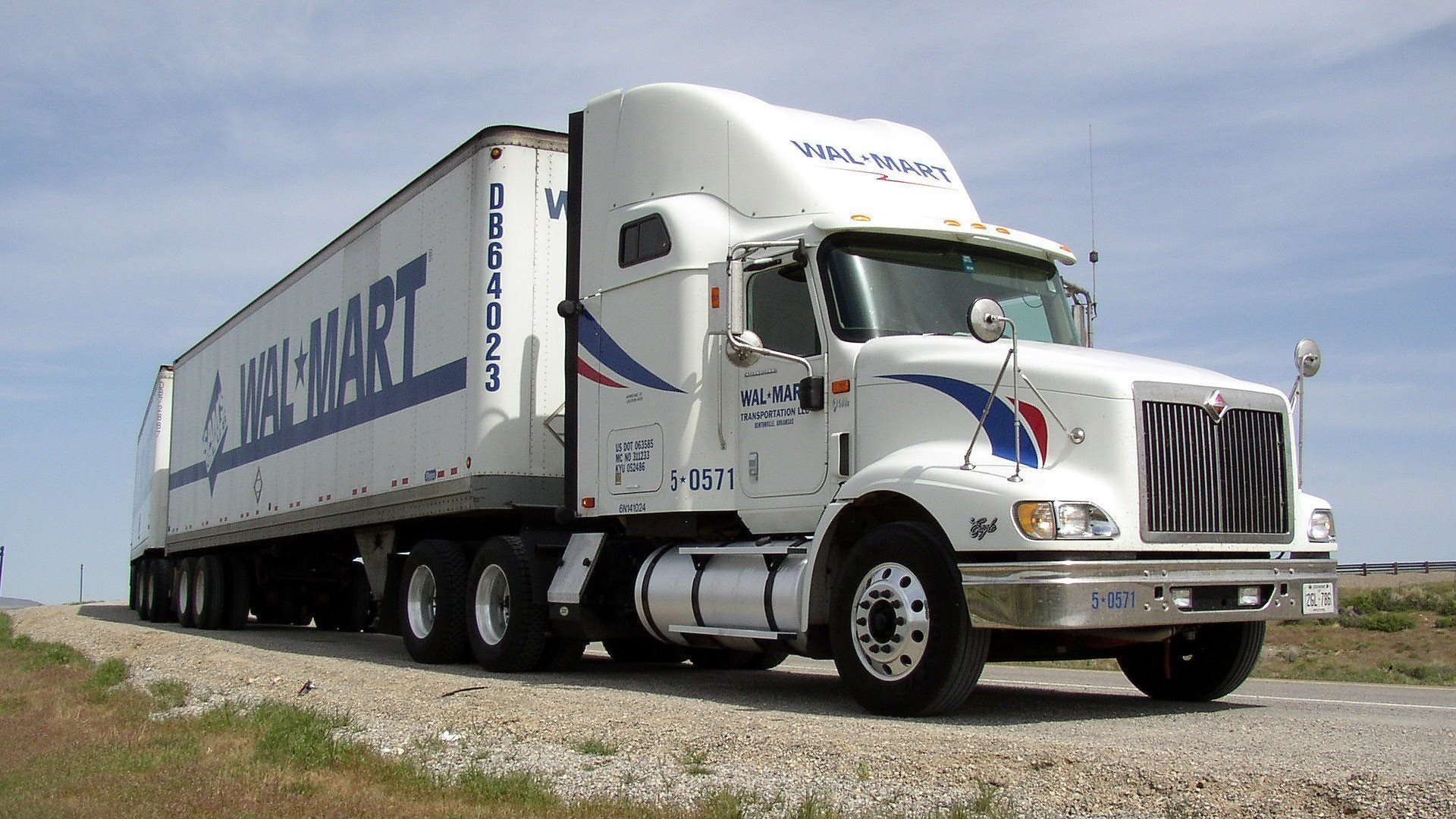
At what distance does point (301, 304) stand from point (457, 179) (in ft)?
17.9

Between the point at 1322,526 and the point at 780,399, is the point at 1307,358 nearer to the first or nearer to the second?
the point at 1322,526

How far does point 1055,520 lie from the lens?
792 centimetres

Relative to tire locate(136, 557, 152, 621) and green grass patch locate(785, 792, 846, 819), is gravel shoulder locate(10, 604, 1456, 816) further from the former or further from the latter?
tire locate(136, 557, 152, 621)

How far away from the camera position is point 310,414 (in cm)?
1747

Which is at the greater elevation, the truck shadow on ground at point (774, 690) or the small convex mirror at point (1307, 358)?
the small convex mirror at point (1307, 358)

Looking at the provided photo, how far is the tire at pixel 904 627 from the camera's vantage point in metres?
8.23

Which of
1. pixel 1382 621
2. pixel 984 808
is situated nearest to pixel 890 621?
pixel 984 808

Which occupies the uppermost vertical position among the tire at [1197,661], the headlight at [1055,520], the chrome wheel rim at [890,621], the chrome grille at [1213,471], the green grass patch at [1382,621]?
the chrome grille at [1213,471]

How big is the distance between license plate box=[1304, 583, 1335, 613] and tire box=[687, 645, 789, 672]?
596 cm

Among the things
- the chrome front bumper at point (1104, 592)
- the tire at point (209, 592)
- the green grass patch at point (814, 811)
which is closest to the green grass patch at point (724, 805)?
the green grass patch at point (814, 811)

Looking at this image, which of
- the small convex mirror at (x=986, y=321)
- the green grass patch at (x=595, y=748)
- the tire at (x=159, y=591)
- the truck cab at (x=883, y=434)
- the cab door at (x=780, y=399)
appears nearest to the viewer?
the green grass patch at (x=595, y=748)

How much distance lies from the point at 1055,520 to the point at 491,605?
6.51 m

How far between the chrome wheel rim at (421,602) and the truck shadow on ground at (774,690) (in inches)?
14.1

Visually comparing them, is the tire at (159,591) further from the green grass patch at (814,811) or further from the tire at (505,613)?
the green grass patch at (814,811)
